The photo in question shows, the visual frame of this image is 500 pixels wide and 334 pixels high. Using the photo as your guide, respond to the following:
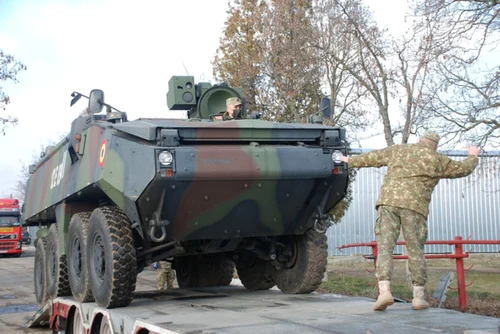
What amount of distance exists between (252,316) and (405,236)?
1.37 m

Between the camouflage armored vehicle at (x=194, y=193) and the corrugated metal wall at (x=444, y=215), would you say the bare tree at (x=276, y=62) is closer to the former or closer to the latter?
the camouflage armored vehicle at (x=194, y=193)

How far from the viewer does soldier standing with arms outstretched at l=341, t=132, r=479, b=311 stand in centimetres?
562

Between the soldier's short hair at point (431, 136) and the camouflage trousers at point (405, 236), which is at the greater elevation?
the soldier's short hair at point (431, 136)

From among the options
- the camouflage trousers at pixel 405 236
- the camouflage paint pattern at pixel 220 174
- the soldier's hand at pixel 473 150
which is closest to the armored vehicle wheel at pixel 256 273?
the camouflage paint pattern at pixel 220 174

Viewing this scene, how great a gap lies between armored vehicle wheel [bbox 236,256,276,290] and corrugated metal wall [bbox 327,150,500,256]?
16006mm

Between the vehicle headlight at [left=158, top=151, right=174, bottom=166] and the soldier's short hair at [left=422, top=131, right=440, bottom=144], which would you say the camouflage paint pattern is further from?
the soldier's short hair at [left=422, top=131, right=440, bottom=144]

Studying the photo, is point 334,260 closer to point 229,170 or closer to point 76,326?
point 76,326

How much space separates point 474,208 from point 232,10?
12870mm

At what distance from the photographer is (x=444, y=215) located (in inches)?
986

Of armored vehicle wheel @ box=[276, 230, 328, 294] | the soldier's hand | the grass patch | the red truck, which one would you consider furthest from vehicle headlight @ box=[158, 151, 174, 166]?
the red truck

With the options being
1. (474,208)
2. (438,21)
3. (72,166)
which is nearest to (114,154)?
(72,166)

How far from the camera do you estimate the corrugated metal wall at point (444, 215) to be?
2420 centimetres

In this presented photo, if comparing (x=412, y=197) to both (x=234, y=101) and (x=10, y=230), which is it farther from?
(x=10, y=230)

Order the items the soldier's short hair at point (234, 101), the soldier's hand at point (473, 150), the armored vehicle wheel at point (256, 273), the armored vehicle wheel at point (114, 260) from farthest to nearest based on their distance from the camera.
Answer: the armored vehicle wheel at point (256, 273) → the soldier's short hair at point (234, 101) → the armored vehicle wheel at point (114, 260) → the soldier's hand at point (473, 150)
